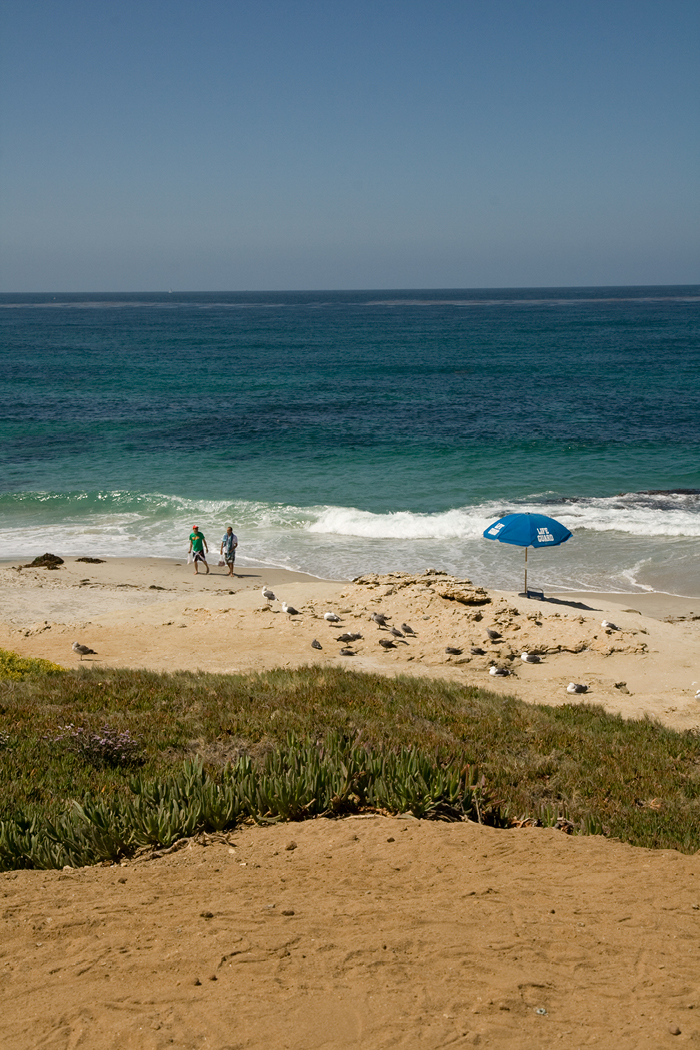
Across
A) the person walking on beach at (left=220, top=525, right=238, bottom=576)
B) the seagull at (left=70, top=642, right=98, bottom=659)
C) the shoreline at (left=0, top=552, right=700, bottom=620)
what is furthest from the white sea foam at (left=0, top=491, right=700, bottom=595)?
the seagull at (left=70, top=642, right=98, bottom=659)

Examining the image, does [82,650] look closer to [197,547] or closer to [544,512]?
[197,547]

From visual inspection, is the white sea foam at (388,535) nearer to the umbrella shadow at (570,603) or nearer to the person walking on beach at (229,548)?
the person walking on beach at (229,548)

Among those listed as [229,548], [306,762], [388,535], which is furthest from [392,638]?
[388,535]

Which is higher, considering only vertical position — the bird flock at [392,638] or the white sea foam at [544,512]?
the white sea foam at [544,512]

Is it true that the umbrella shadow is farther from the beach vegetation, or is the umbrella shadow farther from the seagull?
the seagull

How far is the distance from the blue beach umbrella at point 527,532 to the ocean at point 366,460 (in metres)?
2.51

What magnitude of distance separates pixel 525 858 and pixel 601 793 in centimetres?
158

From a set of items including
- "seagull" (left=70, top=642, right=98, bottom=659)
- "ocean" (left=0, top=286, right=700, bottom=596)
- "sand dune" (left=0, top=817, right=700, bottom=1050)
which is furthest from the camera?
"ocean" (left=0, top=286, right=700, bottom=596)

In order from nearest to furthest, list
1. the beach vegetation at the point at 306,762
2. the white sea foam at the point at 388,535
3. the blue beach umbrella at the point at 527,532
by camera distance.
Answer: the beach vegetation at the point at 306,762, the blue beach umbrella at the point at 527,532, the white sea foam at the point at 388,535

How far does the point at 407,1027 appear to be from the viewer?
13.1 feet

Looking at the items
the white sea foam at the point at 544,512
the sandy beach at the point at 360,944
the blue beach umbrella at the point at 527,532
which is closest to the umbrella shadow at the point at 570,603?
the blue beach umbrella at the point at 527,532

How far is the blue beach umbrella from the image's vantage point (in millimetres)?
17484

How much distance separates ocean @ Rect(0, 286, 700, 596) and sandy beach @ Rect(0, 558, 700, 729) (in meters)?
3.58

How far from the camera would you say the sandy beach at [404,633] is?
12.8 m
